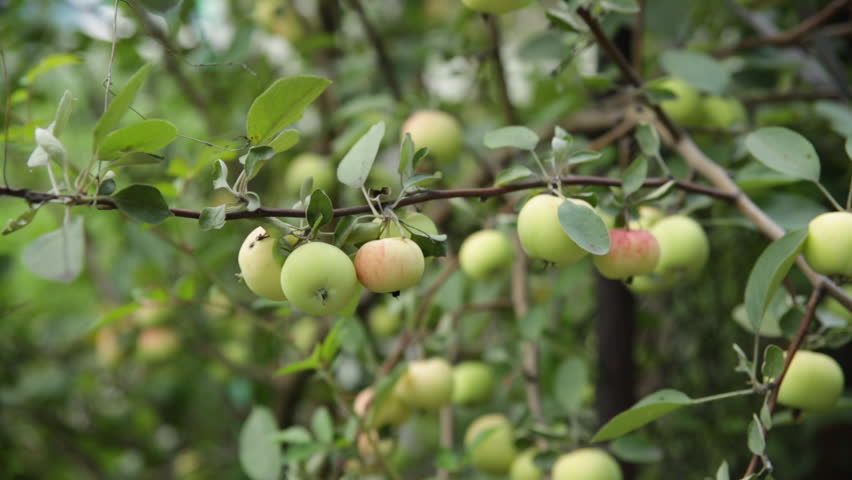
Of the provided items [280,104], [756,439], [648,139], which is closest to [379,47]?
[648,139]

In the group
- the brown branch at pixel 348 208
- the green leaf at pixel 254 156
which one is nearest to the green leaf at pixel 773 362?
the brown branch at pixel 348 208

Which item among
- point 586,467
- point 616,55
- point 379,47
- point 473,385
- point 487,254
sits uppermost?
point 616,55

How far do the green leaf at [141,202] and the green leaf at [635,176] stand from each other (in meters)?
0.32

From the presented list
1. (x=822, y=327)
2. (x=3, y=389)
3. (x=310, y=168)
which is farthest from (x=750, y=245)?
(x=3, y=389)

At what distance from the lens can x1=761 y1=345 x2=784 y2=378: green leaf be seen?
52cm

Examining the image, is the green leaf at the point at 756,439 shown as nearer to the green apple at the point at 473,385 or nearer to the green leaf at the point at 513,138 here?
the green leaf at the point at 513,138

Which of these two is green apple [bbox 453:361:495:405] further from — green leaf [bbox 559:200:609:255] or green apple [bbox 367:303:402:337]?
green leaf [bbox 559:200:609:255]

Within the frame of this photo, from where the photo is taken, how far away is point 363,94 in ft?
4.16

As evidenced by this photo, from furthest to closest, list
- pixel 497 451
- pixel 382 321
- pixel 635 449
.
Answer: pixel 382 321 → pixel 497 451 → pixel 635 449

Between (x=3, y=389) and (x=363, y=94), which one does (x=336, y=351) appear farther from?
(x=3, y=389)

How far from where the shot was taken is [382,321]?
3.99 ft

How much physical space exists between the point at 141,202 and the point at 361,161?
0.13m

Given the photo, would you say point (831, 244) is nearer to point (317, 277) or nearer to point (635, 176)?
point (635, 176)

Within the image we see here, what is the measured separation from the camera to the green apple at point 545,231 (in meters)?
0.49
